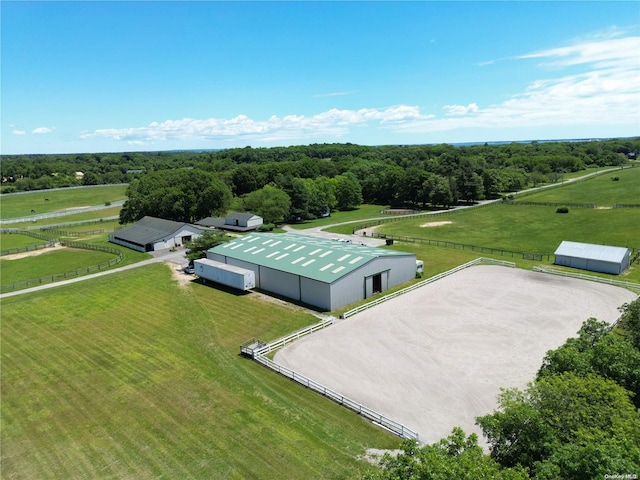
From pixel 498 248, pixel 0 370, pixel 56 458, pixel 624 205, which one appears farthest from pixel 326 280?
pixel 624 205

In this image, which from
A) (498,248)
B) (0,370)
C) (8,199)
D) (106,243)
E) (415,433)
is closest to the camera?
(415,433)

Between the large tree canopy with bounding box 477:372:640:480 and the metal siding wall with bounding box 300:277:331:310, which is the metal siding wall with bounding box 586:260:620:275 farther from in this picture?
the large tree canopy with bounding box 477:372:640:480

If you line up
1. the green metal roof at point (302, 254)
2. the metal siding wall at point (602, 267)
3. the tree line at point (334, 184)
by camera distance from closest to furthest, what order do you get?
1. the green metal roof at point (302, 254)
2. the metal siding wall at point (602, 267)
3. the tree line at point (334, 184)

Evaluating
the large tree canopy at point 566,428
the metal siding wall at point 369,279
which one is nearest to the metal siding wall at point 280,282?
the metal siding wall at point 369,279

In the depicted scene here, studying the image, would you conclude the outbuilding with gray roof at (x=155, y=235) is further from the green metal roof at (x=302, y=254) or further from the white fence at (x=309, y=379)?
the white fence at (x=309, y=379)

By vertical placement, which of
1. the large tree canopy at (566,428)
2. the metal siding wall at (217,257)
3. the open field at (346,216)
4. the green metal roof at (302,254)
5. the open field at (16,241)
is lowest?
the open field at (346,216)

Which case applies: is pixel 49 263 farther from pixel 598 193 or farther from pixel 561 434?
pixel 598 193

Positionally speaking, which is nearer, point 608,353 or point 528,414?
point 528,414

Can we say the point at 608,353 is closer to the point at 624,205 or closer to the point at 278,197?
the point at 278,197
